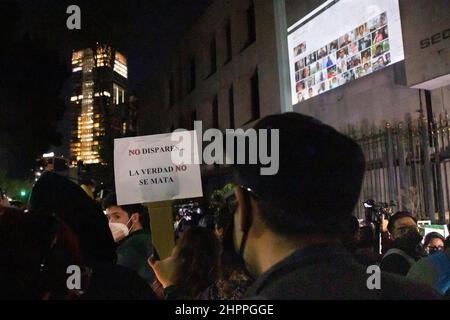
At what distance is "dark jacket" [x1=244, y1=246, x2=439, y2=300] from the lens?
3.68ft

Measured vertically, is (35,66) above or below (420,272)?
above

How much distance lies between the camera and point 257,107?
1716 centimetres

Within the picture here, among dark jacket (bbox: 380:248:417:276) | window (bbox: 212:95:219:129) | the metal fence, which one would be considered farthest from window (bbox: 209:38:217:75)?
dark jacket (bbox: 380:248:417:276)

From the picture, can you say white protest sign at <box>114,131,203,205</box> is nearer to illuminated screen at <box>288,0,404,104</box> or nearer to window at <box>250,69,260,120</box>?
illuminated screen at <box>288,0,404,104</box>

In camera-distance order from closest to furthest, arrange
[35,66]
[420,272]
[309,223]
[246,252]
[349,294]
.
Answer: [349,294] < [309,223] < [246,252] < [420,272] < [35,66]

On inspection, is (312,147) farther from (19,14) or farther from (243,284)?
(19,14)

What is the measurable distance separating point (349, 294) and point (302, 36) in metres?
11.3

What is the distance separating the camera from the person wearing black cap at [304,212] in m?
1.18

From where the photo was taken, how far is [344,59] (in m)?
9.91

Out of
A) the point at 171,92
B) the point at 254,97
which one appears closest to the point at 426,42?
the point at 254,97

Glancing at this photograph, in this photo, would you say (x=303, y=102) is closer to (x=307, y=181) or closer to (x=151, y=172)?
(x=151, y=172)

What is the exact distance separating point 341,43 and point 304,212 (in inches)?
367

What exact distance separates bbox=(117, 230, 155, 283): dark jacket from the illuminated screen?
22.6 ft
